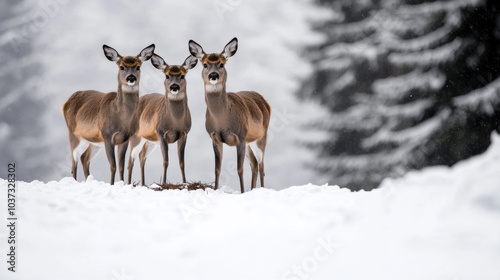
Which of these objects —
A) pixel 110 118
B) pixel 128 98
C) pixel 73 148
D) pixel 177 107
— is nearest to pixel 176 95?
pixel 177 107

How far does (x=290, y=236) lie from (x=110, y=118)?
3.91 metres

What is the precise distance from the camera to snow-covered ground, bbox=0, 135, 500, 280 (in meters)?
4.21

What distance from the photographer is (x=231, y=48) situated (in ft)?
23.3

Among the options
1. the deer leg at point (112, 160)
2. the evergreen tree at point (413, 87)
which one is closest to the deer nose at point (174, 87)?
the deer leg at point (112, 160)

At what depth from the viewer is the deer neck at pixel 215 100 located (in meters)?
7.31

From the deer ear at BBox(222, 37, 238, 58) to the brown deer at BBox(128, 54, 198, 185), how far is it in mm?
585

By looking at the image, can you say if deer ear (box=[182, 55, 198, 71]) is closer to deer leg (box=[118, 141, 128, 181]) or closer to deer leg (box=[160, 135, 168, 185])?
deer leg (box=[160, 135, 168, 185])

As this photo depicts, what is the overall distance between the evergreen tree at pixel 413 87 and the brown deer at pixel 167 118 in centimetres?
400

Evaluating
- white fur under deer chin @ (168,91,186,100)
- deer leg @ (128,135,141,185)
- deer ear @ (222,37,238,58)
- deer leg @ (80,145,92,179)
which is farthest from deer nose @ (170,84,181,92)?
deer leg @ (80,145,92,179)

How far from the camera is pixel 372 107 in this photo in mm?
10820

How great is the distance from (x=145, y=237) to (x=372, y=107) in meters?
6.76

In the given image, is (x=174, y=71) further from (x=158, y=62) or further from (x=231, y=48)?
(x=231, y=48)

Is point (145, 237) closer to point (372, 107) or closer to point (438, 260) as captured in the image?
point (438, 260)

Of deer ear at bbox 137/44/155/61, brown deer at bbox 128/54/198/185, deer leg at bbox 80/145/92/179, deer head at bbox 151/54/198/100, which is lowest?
deer leg at bbox 80/145/92/179
